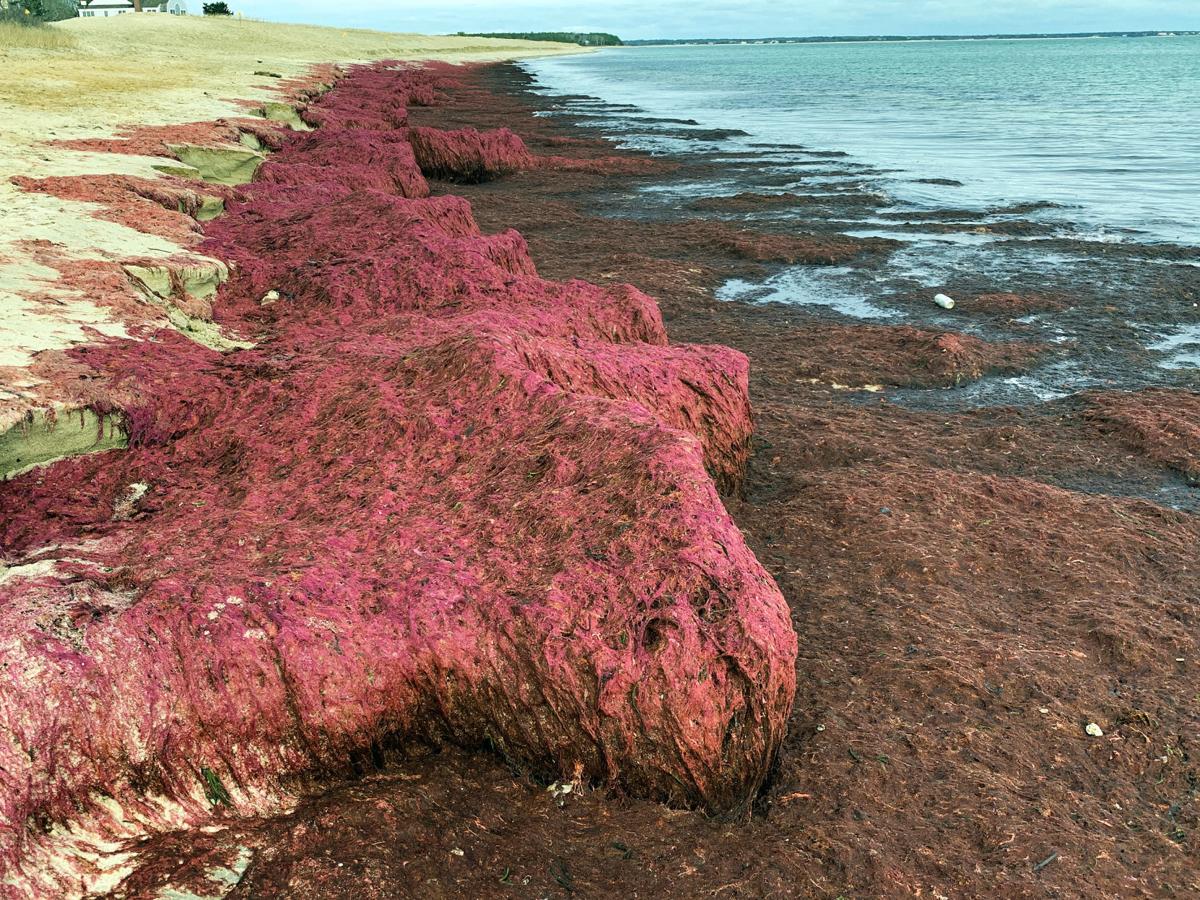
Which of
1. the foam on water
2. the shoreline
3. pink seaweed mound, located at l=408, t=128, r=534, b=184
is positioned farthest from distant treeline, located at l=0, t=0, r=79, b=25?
the shoreline

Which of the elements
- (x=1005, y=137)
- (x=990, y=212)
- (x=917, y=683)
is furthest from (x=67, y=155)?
(x=1005, y=137)

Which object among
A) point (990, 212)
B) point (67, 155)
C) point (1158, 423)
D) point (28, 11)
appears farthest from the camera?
point (28, 11)

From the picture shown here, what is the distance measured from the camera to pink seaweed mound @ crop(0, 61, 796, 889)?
8.24ft

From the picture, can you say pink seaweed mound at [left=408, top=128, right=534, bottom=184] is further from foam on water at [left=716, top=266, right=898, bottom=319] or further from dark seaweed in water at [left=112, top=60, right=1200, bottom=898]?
dark seaweed in water at [left=112, top=60, right=1200, bottom=898]

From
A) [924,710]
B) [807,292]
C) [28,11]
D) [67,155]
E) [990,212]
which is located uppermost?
[28,11]

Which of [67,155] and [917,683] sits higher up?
[67,155]

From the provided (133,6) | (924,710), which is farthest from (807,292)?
(133,6)

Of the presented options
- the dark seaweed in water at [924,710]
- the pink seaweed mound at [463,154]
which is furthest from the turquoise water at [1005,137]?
the dark seaweed in water at [924,710]

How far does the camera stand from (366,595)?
2.79 meters

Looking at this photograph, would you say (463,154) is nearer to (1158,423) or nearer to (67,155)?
(67,155)

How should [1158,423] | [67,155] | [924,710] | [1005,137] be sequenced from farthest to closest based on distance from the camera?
1. [1005,137]
2. [67,155]
3. [1158,423]
4. [924,710]

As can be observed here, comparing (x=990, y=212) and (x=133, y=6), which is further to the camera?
(x=133, y=6)

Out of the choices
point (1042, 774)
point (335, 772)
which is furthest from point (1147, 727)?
point (335, 772)

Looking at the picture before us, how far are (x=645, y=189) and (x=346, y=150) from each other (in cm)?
715
